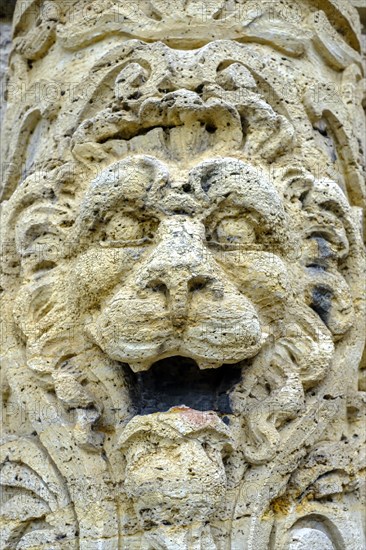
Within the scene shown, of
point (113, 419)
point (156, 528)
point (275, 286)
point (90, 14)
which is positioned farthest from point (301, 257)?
point (90, 14)

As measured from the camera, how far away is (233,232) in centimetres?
172

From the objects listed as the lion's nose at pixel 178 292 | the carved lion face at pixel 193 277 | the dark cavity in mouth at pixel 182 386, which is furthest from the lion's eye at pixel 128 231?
the dark cavity in mouth at pixel 182 386

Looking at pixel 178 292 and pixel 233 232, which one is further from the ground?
pixel 233 232

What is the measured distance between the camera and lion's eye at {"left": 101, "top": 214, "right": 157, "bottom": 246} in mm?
1716

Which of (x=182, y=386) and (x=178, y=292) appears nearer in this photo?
(x=178, y=292)

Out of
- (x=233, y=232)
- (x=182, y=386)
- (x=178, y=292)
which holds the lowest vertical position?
(x=182, y=386)

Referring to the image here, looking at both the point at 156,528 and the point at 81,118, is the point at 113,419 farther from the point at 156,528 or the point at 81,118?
the point at 81,118

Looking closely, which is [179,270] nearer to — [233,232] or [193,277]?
[193,277]

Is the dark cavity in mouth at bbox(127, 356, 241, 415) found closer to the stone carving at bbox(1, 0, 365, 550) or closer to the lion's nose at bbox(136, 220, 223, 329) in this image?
the stone carving at bbox(1, 0, 365, 550)

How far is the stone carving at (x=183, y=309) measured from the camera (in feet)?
5.29

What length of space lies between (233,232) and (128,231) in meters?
0.24

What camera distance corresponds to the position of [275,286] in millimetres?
1704

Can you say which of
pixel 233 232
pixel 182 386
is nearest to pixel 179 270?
pixel 233 232

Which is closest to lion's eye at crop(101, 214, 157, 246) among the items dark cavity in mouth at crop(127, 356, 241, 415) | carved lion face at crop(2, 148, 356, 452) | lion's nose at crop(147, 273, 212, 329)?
carved lion face at crop(2, 148, 356, 452)
